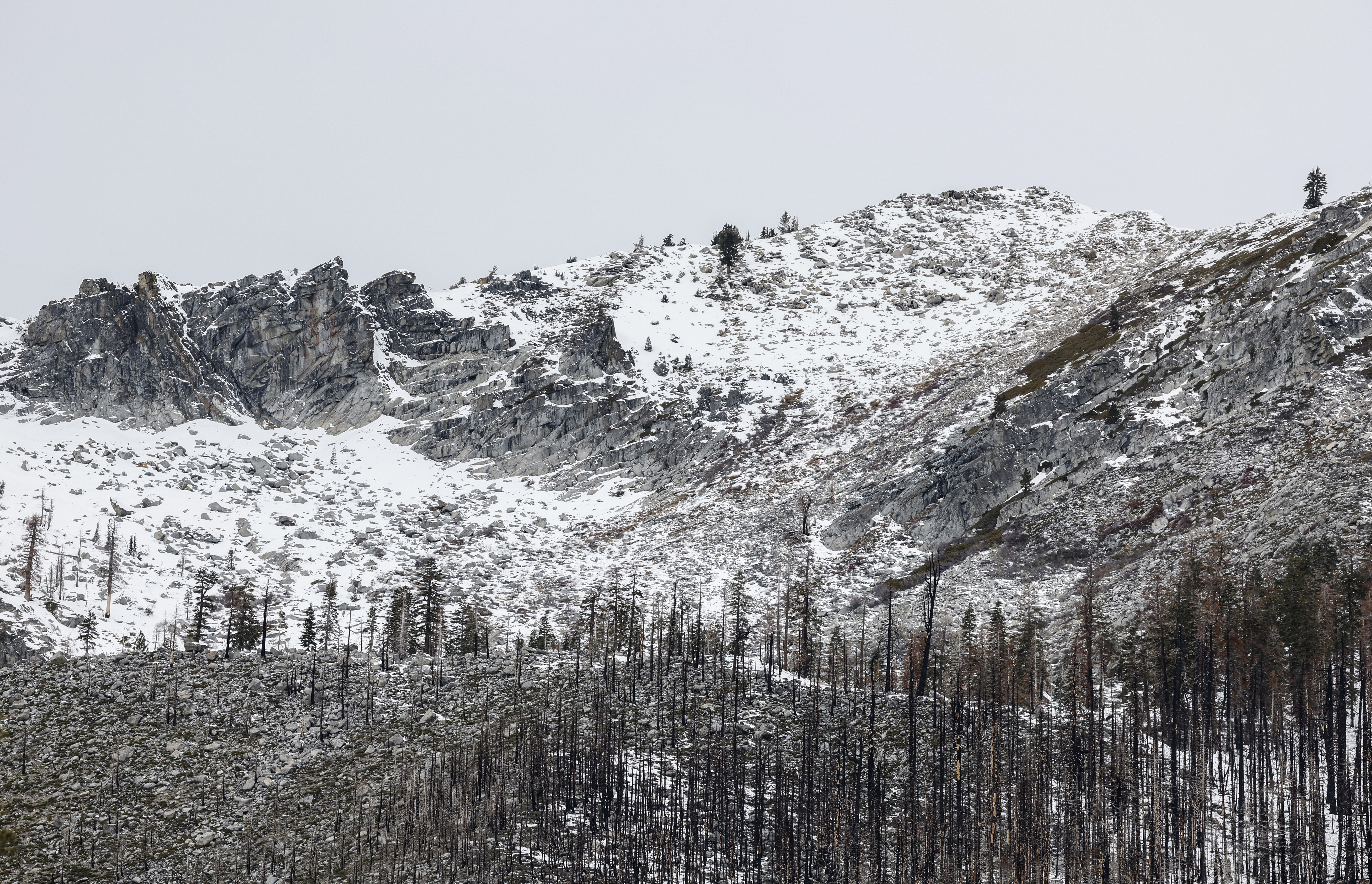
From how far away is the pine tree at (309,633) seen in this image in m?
93.3

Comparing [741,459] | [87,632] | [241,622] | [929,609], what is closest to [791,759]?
[929,609]

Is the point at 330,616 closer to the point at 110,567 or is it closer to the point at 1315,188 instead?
the point at 110,567

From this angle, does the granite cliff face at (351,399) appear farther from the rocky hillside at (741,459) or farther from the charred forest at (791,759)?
the charred forest at (791,759)

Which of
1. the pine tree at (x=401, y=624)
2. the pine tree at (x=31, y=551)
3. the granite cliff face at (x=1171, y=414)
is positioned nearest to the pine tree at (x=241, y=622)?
the pine tree at (x=401, y=624)

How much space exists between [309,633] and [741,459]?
77.6 metres

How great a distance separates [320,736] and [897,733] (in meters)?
42.0

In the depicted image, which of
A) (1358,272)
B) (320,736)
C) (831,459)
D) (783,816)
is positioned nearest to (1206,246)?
(1358,272)

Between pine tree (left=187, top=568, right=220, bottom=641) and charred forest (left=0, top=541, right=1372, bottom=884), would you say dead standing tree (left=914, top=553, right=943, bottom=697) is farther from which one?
pine tree (left=187, top=568, right=220, bottom=641)

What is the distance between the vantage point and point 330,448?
603ft

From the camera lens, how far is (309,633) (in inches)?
3708

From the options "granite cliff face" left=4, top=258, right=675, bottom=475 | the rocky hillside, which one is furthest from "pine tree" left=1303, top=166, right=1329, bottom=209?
"granite cliff face" left=4, top=258, right=675, bottom=475

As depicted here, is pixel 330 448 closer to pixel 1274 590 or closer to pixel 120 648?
pixel 120 648

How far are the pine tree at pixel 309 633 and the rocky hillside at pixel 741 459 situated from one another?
25.2 feet

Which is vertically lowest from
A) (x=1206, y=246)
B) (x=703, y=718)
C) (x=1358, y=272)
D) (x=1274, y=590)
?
(x=703, y=718)
